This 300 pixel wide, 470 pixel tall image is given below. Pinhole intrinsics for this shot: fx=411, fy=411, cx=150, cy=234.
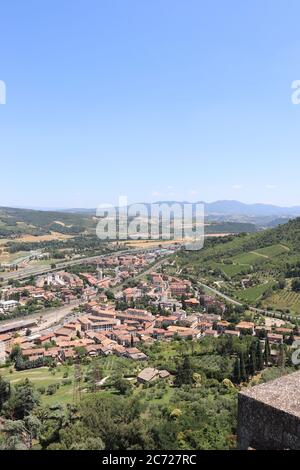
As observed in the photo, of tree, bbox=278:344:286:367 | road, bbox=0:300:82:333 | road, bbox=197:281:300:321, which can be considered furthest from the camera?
road, bbox=197:281:300:321

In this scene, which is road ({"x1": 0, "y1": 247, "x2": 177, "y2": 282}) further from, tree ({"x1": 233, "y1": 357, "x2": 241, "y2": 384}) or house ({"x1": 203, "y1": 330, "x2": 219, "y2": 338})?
tree ({"x1": 233, "y1": 357, "x2": 241, "y2": 384})

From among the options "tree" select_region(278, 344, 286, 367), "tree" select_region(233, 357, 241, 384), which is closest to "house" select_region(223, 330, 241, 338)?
"tree" select_region(278, 344, 286, 367)

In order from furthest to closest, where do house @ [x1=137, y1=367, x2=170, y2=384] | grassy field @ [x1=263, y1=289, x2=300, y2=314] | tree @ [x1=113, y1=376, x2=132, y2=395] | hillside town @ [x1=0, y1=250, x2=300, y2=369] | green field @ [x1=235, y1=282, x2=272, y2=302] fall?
1. green field @ [x1=235, y1=282, x2=272, y2=302]
2. grassy field @ [x1=263, y1=289, x2=300, y2=314]
3. hillside town @ [x1=0, y1=250, x2=300, y2=369]
4. house @ [x1=137, y1=367, x2=170, y2=384]
5. tree @ [x1=113, y1=376, x2=132, y2=395]

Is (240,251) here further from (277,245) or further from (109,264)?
(109,264)

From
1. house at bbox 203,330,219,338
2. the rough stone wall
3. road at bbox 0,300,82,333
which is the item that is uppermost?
the rough stone wall

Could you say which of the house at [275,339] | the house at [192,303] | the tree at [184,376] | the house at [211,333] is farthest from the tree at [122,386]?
the house at [192,303]

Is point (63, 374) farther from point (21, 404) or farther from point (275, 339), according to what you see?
point (275, 339)

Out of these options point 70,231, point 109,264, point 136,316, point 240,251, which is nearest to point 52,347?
point 136,316

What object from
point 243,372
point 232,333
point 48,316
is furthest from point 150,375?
point 48,316

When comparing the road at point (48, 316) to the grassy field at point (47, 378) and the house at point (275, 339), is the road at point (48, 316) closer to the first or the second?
the grassy field at point (47, 378)
